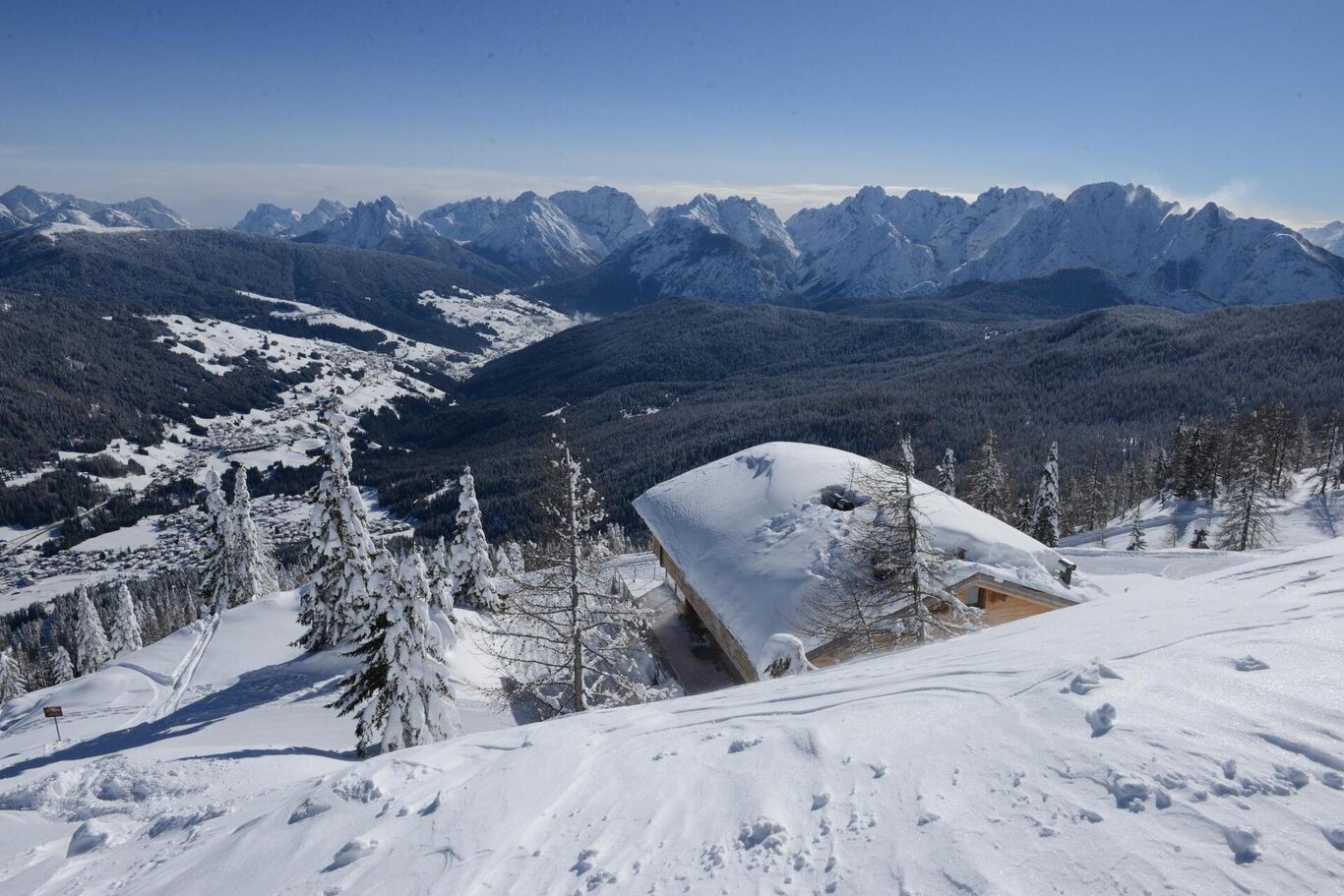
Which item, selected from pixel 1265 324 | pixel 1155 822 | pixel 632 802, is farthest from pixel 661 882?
pixel 1265 324

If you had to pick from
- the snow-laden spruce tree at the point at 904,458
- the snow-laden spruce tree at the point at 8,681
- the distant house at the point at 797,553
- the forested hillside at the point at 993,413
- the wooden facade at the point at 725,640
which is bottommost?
the forested hillside at the point at 993,413

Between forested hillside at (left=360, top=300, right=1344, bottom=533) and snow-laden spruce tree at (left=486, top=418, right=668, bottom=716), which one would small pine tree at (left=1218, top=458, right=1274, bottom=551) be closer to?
snow-laden spruce tree at (left=486, top=418, right=668, bottom=716)

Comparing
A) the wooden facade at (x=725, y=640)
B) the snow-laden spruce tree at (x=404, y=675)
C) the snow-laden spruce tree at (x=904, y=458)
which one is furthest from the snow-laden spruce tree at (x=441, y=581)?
the snow-laden spruce tree at (x=904, y=458)

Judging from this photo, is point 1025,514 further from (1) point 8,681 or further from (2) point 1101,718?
(1) point 8,681

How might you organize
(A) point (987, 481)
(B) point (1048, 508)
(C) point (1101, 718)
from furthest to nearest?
(A) point (987, 481) < (B) point (1048, 508) < (C) point (1101, 718)

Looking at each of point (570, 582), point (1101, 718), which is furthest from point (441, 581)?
point (1101, 718)

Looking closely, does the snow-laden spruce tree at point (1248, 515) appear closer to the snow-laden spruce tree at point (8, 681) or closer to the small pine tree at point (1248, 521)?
the small pine tree at point (1248, 521)
